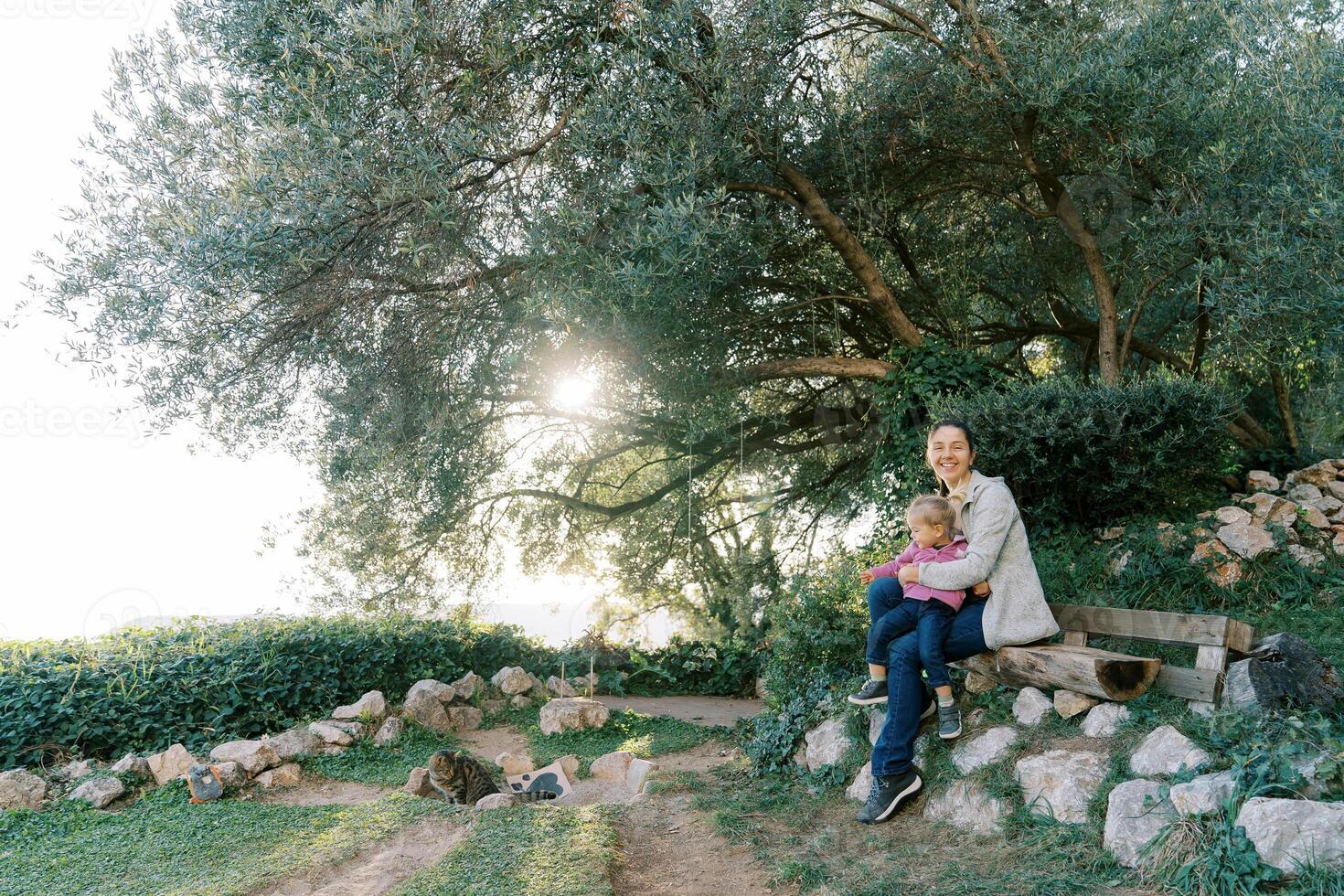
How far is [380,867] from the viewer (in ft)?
18.0

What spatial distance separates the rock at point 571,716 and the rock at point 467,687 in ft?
2.98

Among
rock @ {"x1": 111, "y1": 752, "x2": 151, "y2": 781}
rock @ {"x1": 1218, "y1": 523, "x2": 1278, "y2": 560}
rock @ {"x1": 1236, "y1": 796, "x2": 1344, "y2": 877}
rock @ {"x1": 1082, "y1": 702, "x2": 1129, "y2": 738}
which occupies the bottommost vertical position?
rock @ {"x1": 1236, "y1": 796, "x2": 1344, "y2": 877}

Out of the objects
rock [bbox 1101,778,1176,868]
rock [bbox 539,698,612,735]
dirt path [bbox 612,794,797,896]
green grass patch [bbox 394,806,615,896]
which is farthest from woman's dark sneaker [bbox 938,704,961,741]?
rock [bbox 539,698,612,735]

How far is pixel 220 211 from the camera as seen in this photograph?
6898mm

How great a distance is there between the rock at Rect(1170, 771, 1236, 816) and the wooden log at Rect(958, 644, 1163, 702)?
2.69ft

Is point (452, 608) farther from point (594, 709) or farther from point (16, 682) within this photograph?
point (16, 682)

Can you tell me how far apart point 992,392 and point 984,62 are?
340 cm

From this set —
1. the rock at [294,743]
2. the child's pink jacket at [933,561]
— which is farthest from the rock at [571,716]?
the child's pink jacket at [933,561]

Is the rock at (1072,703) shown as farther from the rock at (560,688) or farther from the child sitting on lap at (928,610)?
the rock at (560,688)

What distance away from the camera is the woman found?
17.1 ft

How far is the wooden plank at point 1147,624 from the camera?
16.0 ft

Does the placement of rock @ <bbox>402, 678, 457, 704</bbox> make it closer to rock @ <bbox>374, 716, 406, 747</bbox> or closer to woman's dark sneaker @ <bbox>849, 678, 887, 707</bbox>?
rock @ <bbox>374, 716, 406, 747</bbox>

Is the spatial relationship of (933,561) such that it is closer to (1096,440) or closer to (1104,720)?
(1104,720)

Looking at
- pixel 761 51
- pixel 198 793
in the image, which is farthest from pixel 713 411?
pixel 198 793
